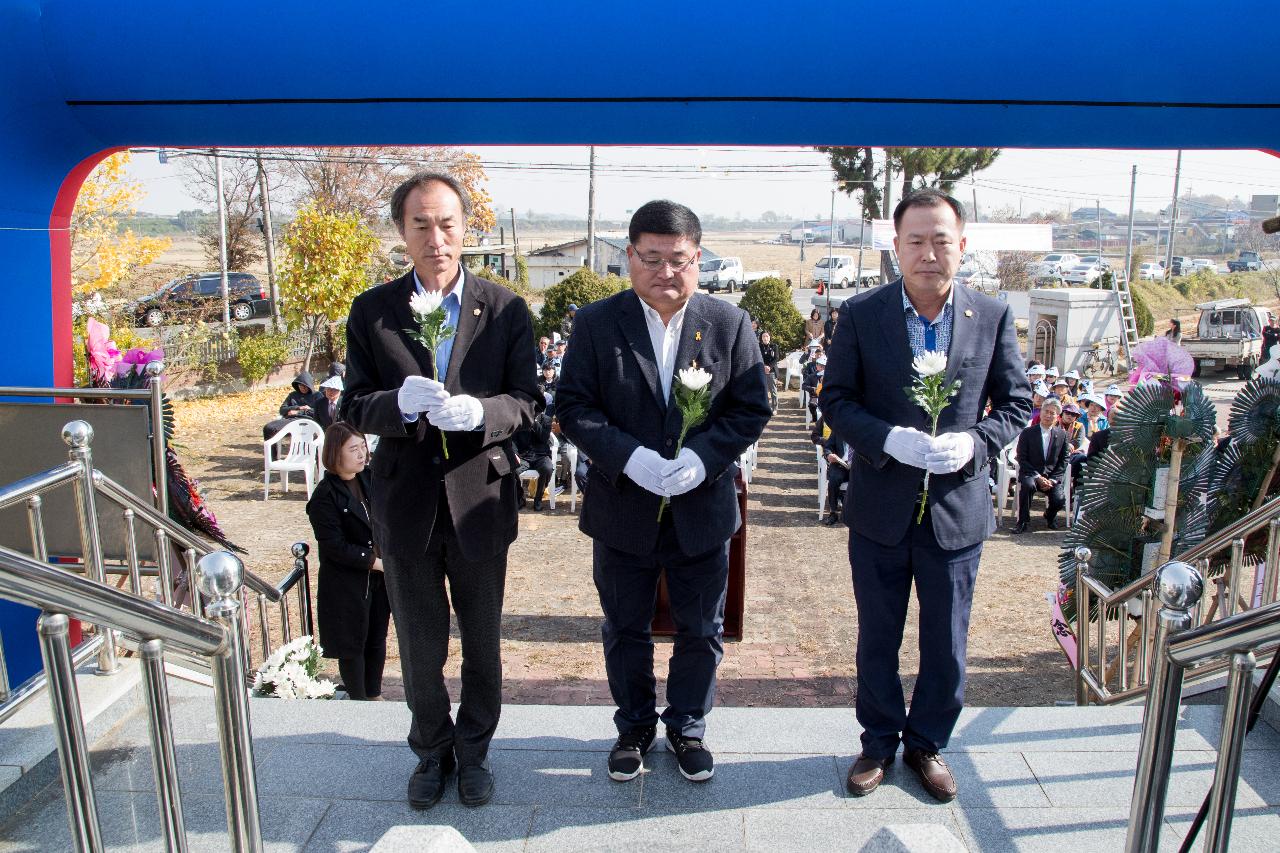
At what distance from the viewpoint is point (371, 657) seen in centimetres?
536

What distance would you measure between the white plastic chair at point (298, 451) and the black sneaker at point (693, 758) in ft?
31.1

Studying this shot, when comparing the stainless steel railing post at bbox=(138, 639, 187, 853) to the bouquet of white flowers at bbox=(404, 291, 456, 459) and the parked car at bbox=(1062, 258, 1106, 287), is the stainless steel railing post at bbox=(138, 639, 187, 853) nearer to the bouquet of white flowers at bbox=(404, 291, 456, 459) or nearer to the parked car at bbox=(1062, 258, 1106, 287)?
the bouquet of white flowers at bbox=(404, 291, 456, 459)

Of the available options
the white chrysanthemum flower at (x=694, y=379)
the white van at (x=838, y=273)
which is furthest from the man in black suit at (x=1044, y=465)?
the white van at (x=838, y=273)

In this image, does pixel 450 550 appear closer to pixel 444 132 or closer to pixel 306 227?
pixel 444 132

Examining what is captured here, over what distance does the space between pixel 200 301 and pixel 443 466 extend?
81.9ft

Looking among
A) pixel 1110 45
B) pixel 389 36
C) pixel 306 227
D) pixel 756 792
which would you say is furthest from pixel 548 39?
pixel 306 227

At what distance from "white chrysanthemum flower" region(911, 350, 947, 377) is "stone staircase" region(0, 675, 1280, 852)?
127 cm

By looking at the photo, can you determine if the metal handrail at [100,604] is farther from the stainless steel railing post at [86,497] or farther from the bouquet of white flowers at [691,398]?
the stainless steel railing post at [86,497]

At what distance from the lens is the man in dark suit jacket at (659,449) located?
304 cm

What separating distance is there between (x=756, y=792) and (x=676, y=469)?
3.61 ft

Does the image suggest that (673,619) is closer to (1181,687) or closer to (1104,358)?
(1181,687)

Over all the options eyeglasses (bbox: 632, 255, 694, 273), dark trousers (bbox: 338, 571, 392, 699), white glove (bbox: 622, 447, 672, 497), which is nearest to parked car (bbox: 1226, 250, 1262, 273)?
dark trousers (bbox: 338, 571, 392, 699)

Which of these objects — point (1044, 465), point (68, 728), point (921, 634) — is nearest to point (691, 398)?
point (921, 634)

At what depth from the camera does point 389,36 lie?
3545mm
